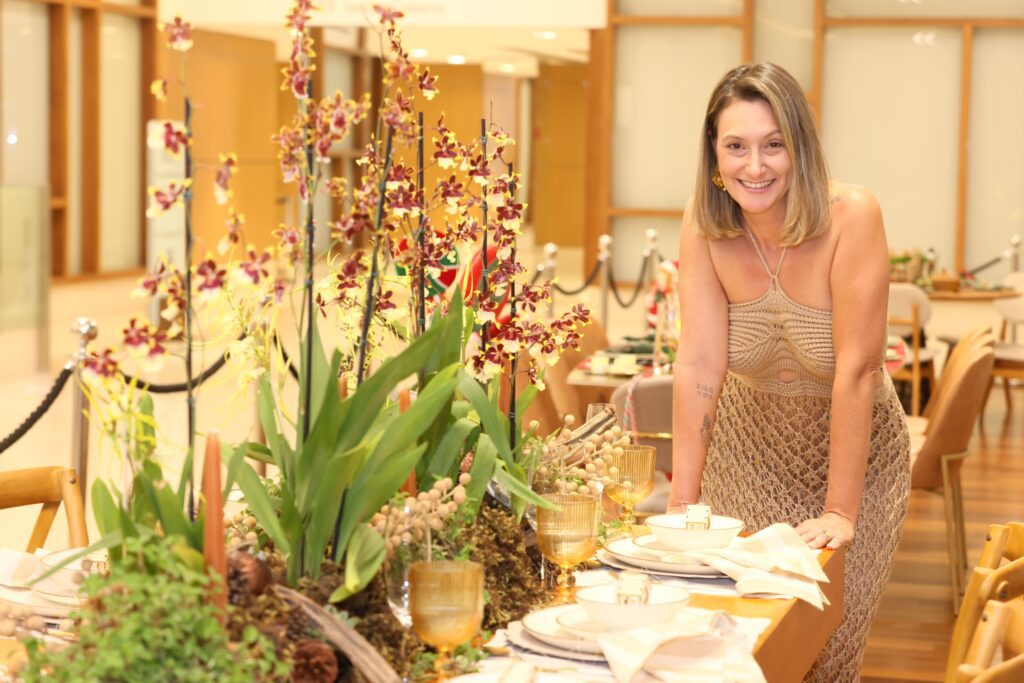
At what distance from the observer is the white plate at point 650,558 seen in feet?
7.31

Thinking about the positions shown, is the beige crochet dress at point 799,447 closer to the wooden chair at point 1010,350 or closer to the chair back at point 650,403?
the chair back at point 650,403

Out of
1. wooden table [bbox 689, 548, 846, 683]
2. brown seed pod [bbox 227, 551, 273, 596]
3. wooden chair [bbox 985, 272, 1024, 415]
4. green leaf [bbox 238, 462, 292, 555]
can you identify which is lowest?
wooden chair [bbox 985, 272, 1024, 415]

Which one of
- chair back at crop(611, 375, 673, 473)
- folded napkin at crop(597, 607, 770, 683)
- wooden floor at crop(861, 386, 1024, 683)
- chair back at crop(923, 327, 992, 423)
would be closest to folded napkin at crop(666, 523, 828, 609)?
folded napkin at crop(597, 607, 770, 683)

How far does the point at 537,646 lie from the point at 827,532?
2.72ft

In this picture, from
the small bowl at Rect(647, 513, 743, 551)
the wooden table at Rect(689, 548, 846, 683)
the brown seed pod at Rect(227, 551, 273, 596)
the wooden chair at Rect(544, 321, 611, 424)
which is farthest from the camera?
the wooden chair at Rect(544, 321, 611, 424)

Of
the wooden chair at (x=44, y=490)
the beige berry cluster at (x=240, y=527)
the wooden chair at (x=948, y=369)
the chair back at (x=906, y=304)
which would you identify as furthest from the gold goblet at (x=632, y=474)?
the chair back at (x=906, y=304)

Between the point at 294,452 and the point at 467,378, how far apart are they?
1.30ft

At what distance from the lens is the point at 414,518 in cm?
183

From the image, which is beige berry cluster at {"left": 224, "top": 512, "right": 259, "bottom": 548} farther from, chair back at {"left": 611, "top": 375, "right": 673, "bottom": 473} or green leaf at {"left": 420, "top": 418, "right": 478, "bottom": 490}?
chair back at {"left": 611, "top": 375, "right": 673, "bottom": 473}

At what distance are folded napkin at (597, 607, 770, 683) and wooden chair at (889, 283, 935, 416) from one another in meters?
6.54

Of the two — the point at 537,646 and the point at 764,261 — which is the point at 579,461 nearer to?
the point at 537,646

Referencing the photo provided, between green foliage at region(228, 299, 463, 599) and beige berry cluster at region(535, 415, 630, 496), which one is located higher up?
green foliage at region(228, 299, 463, 599)

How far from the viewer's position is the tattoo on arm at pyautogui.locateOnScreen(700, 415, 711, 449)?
2971mm

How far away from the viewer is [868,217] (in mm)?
2756
